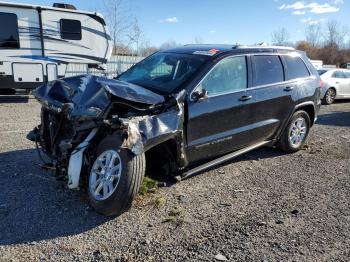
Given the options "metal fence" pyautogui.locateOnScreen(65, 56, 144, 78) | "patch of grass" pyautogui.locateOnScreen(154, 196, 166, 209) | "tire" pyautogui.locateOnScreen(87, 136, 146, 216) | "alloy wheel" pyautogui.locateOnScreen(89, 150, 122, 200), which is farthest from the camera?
"metal fence" pyautogui.locateOnScreen(65, 56, 144, 78)

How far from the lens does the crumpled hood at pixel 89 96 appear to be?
4.34 meters

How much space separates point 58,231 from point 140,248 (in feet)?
2.82

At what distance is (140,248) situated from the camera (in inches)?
144

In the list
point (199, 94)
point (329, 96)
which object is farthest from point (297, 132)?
point (329, 96)

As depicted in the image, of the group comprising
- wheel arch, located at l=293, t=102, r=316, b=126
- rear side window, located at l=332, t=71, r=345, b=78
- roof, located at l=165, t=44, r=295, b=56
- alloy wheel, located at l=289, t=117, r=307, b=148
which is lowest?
alloy wheel, located at l=289, t=117, r=307, b=148

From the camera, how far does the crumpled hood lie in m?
4.34

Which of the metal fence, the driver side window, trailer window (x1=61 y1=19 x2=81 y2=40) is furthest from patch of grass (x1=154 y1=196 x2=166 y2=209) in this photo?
trailer window (x1=61 y1=19 x2=81 y2=40)

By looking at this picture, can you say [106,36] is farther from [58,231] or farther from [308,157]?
[58,231]

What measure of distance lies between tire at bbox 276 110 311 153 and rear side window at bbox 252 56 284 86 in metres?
0.84

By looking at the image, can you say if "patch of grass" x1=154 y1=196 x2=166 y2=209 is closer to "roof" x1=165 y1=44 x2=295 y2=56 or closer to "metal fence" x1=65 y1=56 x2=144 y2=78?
"roof" x1=165 y1=44 x2=295 y2=56

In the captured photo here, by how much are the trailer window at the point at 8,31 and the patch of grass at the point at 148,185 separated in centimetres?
993

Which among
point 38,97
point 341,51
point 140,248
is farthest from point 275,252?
point 341,51

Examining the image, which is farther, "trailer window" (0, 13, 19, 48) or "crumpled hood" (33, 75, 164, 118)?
A: "trailer window" (0, 13, 19, 48)

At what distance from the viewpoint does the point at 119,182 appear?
4.07 meters
